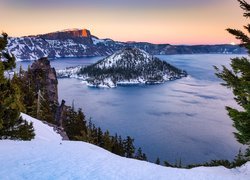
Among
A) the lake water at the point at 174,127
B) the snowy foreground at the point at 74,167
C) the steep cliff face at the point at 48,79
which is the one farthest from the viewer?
the lake water at the point at 174,127

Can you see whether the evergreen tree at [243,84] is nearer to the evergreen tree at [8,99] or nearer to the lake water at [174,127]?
the evergreen tree at [8,99]

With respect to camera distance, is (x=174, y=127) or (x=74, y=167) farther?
(x=174, y=127)

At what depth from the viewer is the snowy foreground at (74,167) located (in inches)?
556

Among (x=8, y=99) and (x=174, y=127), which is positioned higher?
(x=8, y=99)

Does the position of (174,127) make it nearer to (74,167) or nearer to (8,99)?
(8,99)

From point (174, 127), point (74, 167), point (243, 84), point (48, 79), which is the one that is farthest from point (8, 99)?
point (174, 127)

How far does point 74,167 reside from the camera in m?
15.2

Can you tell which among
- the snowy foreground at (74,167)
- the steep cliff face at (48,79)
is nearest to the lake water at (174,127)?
the steep cliff face at (48,79)

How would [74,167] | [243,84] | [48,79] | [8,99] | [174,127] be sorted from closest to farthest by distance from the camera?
[74,167]
[243,84]
[8,99]
[48,79]
[174,127]

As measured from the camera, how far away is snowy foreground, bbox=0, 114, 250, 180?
46.4ft

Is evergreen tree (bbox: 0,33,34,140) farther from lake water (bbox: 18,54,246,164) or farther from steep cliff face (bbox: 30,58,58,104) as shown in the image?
lake water (bbox: 18,54,246,164)

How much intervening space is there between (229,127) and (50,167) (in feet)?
433

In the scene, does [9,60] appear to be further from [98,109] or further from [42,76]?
[98,109]

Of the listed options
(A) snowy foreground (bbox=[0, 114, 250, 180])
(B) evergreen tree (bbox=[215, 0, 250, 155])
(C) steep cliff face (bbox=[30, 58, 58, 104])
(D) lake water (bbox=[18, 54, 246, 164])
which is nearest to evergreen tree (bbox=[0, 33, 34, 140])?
(A) snowy foreground (bbox=[0, 114, 250, 180])
